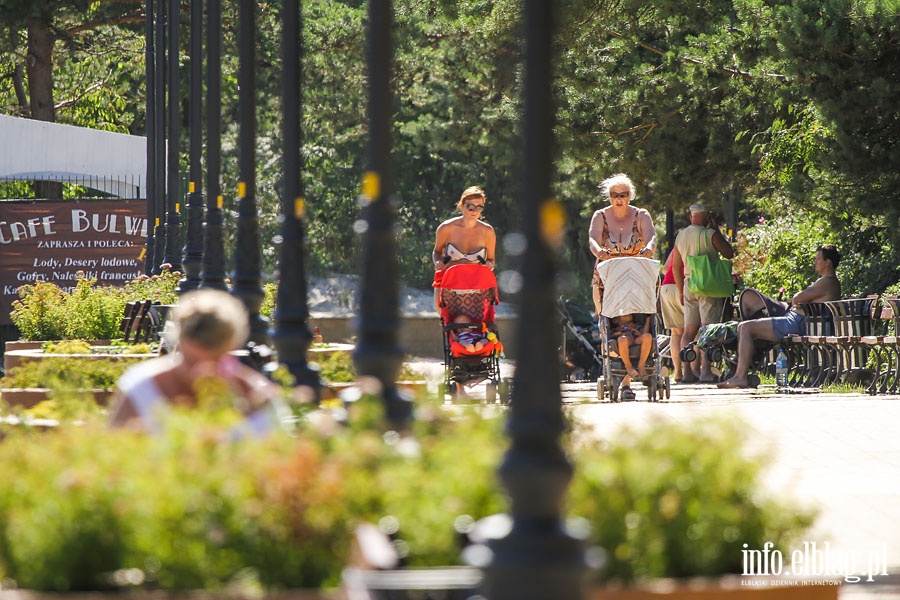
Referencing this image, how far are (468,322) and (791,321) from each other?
18.8 ft

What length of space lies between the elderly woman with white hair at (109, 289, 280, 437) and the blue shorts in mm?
13790

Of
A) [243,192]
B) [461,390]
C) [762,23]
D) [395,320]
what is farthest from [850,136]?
[395,320]

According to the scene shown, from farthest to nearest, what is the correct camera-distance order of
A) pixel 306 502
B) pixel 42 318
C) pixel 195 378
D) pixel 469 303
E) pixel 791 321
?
pixel 791 321
pixel 42 318
pixel 469 303
pixel 195 378
pixel 306 502

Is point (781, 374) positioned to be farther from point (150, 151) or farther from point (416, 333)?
point (416, 333)

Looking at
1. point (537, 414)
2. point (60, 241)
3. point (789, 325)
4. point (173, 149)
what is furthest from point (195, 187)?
point (537, 414)

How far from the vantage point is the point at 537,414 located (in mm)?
4305

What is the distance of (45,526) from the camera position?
14.7ft

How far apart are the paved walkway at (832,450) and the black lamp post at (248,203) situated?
4.58 feet

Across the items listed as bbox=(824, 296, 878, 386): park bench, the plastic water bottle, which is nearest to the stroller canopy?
bbox=(824, 296, 878, 386): park bench

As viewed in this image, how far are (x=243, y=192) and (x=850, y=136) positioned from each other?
9298mm

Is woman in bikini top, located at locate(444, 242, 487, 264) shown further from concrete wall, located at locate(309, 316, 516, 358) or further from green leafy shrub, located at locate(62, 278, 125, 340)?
concrete wall, located at locate(309, 316, 516, 358)

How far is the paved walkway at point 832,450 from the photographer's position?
7062 millimetres

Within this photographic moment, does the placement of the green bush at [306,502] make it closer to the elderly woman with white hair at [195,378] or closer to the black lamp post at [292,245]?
the elderly woman with white hair at [195,378]

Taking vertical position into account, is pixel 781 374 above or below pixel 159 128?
below
